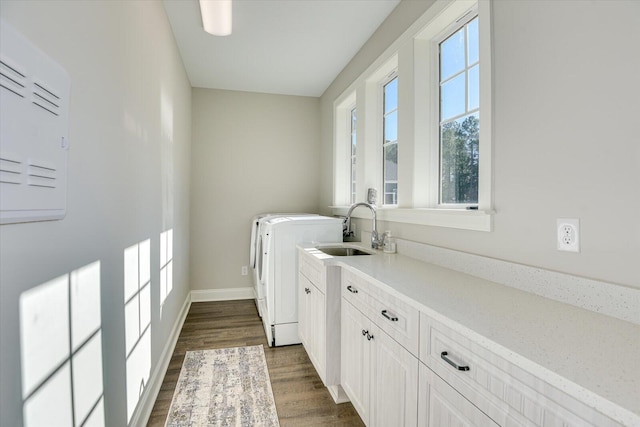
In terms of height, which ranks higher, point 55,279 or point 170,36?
point 170,36

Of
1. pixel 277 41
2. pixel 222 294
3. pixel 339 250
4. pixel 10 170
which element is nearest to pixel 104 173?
pixel 10 170

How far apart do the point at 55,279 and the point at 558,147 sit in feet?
5.58

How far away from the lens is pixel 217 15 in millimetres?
2279

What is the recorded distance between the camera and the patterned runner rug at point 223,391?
71.8 inches

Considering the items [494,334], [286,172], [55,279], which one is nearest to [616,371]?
[494,334]

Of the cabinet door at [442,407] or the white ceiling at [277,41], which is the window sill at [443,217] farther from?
the white ceiling at [277,41]

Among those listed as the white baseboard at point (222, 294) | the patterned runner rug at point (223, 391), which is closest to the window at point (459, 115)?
the patterned runner rug at point (223, 391)

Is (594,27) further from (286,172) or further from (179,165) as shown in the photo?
(286,172)

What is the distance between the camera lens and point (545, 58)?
3.94 feet

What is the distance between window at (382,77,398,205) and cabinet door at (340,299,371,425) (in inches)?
47.8

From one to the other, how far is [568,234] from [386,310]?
721 millimetres

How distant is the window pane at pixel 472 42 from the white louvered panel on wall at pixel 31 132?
1.88 meters

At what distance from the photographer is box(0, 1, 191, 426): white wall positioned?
2.50 ft

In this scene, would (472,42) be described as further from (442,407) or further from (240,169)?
(240,169)
